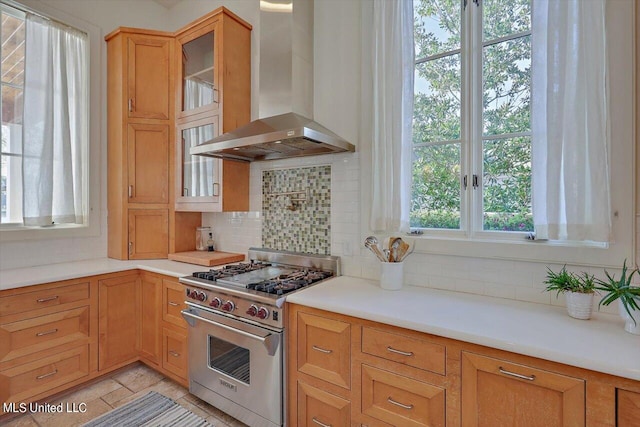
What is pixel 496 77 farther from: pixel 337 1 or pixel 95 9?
pixel 95 9

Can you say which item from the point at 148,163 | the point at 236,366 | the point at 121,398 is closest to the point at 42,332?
the point at 121,398

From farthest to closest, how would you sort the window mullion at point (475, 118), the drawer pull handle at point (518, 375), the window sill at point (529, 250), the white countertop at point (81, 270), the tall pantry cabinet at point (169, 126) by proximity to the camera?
the tall pantry cabinet at point (169, 126), the white countertop at point (81, 270), the window mullion at point (475, 118), the window sill at point (529, 250), the drawer pull handle at point (518, 375)

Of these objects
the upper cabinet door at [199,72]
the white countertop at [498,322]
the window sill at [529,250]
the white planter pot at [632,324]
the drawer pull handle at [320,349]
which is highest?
the upper cabinet door at [199,72]

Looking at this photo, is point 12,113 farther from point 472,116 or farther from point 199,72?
point 472,116

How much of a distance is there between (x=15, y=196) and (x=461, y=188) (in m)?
3.38

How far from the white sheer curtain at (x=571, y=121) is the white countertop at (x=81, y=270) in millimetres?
2338

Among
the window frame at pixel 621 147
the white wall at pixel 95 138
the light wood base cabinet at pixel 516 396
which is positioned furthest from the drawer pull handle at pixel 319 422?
the white wall at pixel 95 138

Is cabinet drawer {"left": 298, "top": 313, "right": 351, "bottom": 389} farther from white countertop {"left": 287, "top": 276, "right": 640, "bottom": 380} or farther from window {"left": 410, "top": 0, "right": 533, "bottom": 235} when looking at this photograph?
window {"left": 410, "top": 0, "right": 533, "bottom": 235}

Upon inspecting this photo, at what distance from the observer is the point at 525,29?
1690mm

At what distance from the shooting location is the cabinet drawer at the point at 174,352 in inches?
89.0

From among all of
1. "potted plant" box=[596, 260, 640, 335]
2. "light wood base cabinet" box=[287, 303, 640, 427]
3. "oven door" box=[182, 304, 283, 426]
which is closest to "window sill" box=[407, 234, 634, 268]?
"potted plant" box=[596, 260, 640, 335]

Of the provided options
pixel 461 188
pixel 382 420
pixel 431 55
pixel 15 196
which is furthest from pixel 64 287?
pixel 431 55

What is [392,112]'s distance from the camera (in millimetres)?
1943

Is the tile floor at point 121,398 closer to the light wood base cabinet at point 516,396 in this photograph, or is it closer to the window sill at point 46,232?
the window sill at point 46,232
